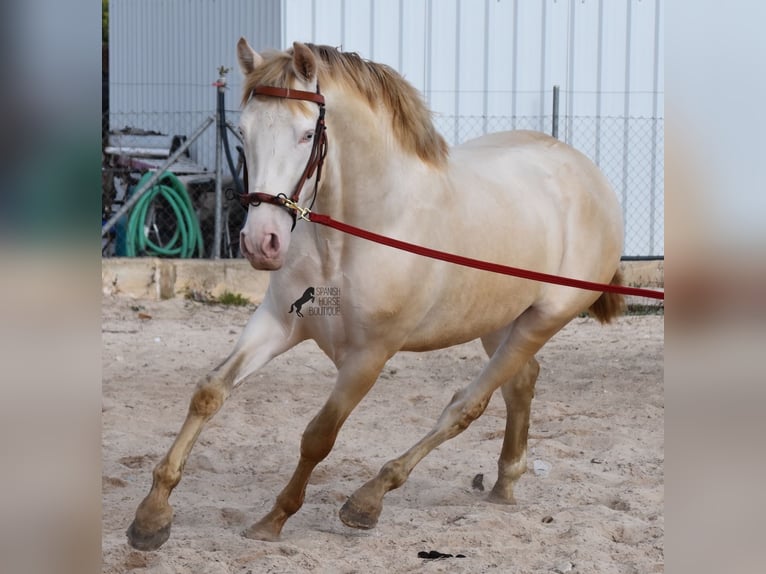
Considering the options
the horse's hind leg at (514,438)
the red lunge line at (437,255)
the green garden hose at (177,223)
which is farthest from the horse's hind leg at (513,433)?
the green garden hose at (177,223)

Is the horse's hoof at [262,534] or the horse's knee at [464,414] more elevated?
the horse's knee at [464,414]

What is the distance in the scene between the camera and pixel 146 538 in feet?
10.3

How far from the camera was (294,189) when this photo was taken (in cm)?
291

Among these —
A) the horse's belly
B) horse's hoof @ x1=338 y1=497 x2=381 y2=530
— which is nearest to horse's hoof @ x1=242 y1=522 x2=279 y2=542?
horse's hoof @ x1=338 y1=497 x2=381 y2=530

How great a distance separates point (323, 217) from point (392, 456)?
2068 millimetres

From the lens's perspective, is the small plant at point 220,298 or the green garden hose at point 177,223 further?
the green garden hose at point 177,223

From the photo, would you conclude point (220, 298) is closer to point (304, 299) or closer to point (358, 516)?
point (358, 516)

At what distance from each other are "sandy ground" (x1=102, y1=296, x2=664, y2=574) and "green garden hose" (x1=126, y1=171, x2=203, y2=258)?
4.33 feet

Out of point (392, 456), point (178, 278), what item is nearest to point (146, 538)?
point (392, 456)

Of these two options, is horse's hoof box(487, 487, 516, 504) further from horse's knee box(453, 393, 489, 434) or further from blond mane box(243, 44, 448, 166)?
blond mane box(243, 44, 448, 166)

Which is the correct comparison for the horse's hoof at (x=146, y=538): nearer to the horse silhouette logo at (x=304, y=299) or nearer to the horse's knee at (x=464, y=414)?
the horse silhouette logo at (x=304, y=299)

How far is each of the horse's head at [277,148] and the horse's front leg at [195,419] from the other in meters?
0.49

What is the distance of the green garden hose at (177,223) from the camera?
885 centimetres
